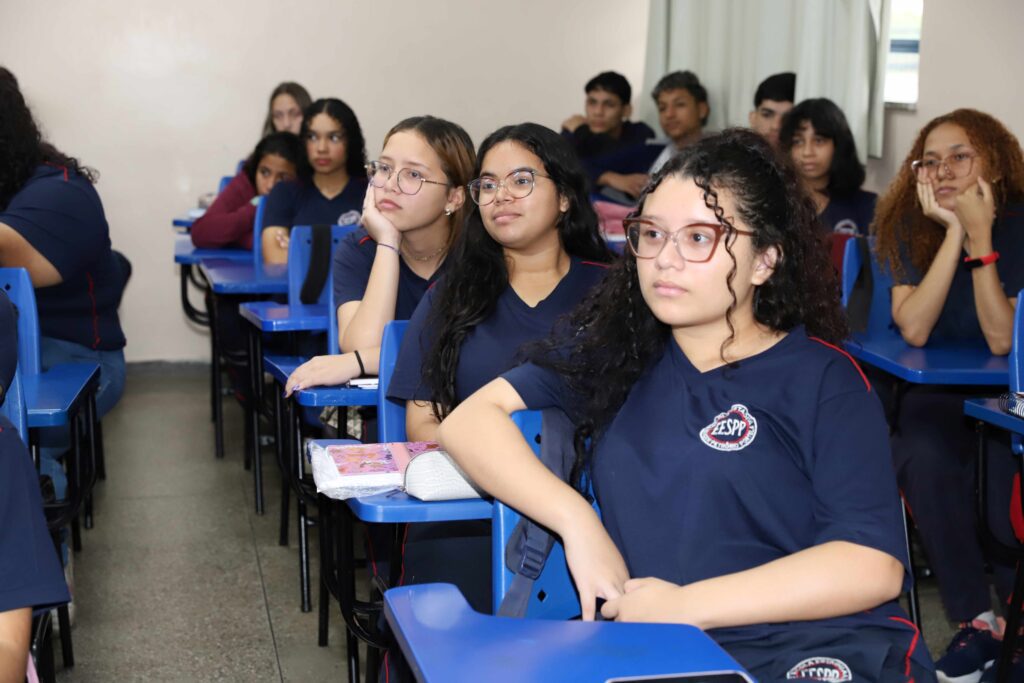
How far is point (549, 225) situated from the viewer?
230cm

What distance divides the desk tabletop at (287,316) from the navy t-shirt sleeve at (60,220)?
445mm

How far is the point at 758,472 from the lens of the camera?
1.44 meters

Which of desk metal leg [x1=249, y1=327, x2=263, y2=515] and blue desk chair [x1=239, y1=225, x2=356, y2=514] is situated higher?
blue desk chair [x1=239, y1=225, x2=356, y2=514]

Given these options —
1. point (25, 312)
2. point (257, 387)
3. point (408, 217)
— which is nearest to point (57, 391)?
point (25, 312)

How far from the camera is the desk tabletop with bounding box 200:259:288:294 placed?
3752 mm

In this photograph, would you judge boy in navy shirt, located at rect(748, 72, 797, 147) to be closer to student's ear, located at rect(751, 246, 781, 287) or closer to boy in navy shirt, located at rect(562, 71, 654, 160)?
boy in navy shirt, located at rect(562, 71, 654, 160)

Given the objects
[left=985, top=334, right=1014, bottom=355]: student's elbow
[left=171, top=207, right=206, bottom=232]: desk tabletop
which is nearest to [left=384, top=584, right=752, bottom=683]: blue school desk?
[left=985, top=334, right=1014, bottom=355]: student's elbow

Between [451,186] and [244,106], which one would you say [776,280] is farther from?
[244,106]

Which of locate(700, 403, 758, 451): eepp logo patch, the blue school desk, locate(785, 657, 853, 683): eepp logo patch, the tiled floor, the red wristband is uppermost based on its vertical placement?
the red wristband

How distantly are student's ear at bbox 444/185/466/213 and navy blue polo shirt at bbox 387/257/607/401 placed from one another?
571 millimetres

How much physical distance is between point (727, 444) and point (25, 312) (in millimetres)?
1671

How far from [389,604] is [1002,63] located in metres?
3.36

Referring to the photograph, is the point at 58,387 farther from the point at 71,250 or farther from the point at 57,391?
the point at 71,250

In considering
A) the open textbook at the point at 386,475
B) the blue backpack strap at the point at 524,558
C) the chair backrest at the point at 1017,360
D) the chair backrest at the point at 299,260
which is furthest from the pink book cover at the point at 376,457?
the chair backrest at the point at 299,260
